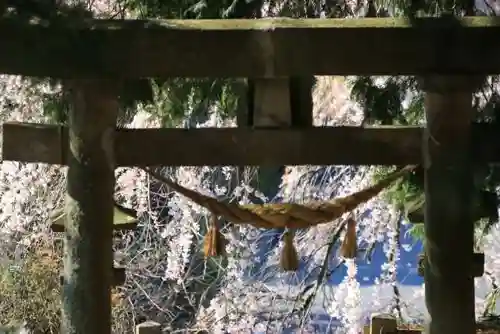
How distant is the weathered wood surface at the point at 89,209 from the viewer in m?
1.44

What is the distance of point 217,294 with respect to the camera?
341 centimetres

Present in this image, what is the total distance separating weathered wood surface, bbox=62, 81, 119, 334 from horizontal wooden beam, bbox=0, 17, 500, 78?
10 cm

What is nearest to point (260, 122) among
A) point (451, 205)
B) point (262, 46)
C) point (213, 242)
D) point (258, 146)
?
point (258, 146)

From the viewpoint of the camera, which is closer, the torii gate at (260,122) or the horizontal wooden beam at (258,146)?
the torii gate at (260,122)

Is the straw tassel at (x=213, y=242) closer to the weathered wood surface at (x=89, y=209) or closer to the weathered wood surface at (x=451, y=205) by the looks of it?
the weathered wood surface at (x=89, y=209)

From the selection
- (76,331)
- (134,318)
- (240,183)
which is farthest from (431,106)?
(134,318)

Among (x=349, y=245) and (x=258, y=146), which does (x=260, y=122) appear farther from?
(x=349, y=245)

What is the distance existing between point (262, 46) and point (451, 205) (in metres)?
0.48

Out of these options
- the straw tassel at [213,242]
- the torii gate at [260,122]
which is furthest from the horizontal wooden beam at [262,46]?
the straw tassel at [213,242]

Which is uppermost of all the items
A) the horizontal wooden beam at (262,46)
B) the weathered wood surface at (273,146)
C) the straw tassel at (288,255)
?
the horizontal wooden beam at (262,46)

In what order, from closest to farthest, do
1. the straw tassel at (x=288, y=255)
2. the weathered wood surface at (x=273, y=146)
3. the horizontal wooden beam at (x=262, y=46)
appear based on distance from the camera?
the horizontal wooden beam at (x=262, y=46) → the weathered wood surface at (x=273, y=146) → the straw tassel at (x=288, y=255)

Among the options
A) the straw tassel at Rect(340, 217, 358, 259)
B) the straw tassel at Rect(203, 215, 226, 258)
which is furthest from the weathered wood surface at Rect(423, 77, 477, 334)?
the straw tassel at Rect(203, 215, 226, 258)

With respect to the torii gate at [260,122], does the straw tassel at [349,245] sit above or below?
below

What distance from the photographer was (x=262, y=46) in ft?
4.47
